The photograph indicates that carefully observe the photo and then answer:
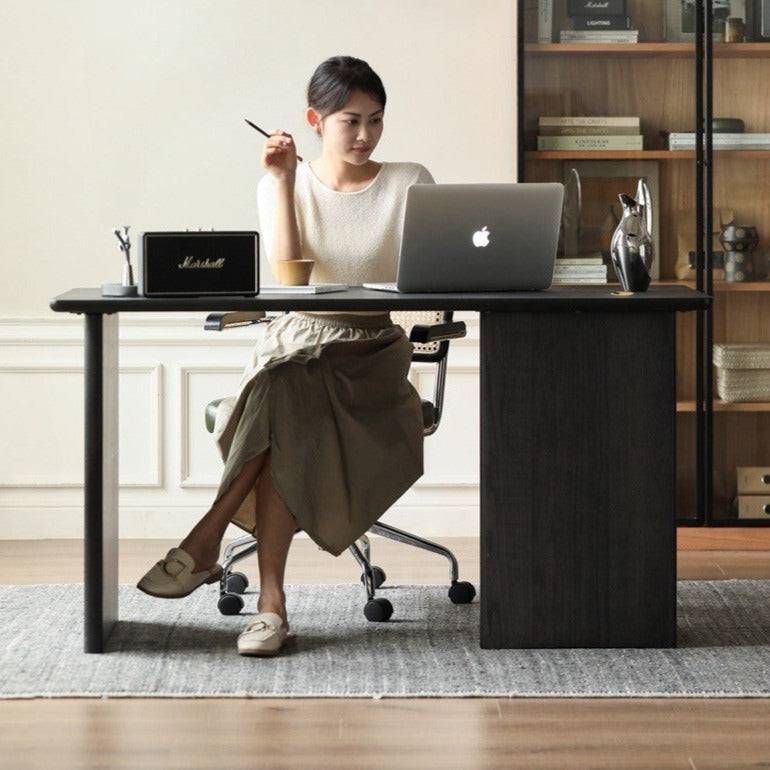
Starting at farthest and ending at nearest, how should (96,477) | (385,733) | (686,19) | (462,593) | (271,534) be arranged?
1. (686,19)
2. (462,593)
3. (271,534)
4. (96,477)
5. (385,733)

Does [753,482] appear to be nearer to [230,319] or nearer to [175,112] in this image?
[230,319]

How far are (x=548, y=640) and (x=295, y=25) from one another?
7.29 feet

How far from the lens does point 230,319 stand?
326cm

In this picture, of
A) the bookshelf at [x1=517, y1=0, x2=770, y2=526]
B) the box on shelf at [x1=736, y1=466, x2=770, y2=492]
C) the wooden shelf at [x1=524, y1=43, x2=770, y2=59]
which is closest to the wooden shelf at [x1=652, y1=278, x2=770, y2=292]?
the bookshelf at [x1=517, y1=0, x2=770, y2=526]

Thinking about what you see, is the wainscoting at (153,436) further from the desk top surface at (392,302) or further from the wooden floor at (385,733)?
the wooden floor at (385,733)

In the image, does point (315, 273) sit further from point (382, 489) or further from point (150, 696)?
point (150, 696)

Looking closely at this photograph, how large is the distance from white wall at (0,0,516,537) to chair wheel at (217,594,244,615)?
128 cm

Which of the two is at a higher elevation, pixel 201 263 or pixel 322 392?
pixel 201 263

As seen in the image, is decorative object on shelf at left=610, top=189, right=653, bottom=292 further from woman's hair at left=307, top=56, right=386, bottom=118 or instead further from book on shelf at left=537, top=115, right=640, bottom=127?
book on shelf at left=537, top=115, right=640, bottom=127

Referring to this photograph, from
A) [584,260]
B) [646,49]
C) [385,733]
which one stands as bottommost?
[385,733]

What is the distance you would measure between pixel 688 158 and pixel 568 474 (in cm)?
161

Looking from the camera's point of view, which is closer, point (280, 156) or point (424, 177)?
point (280, 156)

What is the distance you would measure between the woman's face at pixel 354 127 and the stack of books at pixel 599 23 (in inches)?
43.6

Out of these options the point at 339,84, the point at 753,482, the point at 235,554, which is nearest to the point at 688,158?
the point at 753,482
